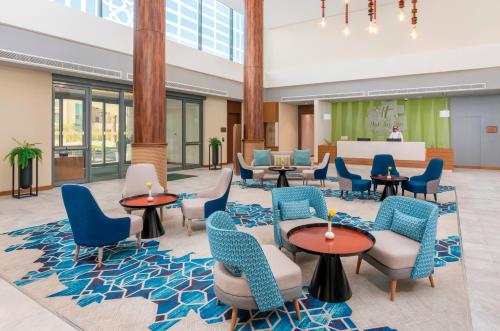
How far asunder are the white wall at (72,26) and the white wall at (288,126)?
20.5 ft

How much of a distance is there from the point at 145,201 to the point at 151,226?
39cm

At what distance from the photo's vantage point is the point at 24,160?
309 inches

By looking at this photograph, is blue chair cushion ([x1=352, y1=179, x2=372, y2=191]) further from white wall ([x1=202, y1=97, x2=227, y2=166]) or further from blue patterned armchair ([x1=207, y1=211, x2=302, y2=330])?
white wall ([x1=202, y1=97, x2=227, y2=166])

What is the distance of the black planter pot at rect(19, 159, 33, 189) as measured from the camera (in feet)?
26.0

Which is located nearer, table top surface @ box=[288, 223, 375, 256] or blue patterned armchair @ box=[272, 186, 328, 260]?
table top surface @ box=[288, 223, 375, 256]

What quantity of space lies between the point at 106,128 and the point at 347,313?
388 inches

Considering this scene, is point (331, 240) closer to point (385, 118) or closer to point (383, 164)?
point (383, 164)

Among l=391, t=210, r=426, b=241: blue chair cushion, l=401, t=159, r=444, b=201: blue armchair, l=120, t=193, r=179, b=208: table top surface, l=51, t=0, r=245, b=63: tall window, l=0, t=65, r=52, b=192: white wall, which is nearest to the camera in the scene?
l=391, t=210, r=426, b=241: blue chair cushion

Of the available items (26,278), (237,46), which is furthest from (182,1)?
(26,278)

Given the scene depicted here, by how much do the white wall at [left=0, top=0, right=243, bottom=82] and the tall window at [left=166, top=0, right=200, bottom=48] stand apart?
0.83m

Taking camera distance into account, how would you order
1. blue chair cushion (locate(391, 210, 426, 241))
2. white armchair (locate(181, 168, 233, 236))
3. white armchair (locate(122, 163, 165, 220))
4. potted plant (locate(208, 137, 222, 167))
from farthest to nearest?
potted plant (locate(208, 137, 222, 167)) < white armchair (locate(122, 163, 165, 220)) < white armchair (locate(181, 168, 233, 236)) < blue chair cushion (locate(391, 210, 426, 241))

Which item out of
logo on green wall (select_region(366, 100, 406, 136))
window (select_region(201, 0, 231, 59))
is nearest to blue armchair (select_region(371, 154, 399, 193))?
logo on green wall (select_region(366, 100, 406, 136))

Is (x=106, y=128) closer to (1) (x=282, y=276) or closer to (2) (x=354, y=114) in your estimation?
(1) (x=282, y=276)

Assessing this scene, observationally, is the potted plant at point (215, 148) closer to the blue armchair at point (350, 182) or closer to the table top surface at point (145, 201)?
the blue armchair at point (350, 182)
